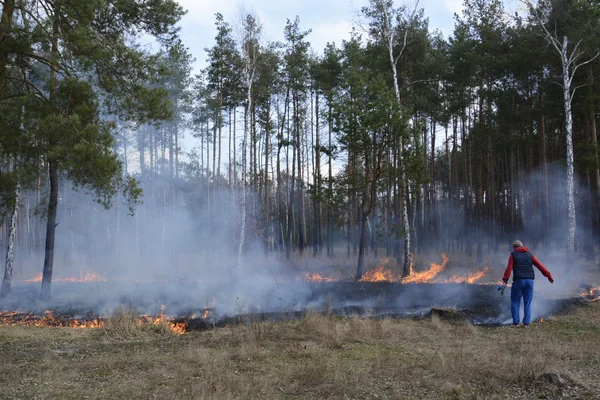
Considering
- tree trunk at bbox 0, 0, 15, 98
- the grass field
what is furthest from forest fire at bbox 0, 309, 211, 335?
tree trunk at bbox 0, 0, 15, 98

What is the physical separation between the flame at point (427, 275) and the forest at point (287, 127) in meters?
0.51

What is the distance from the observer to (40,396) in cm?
527

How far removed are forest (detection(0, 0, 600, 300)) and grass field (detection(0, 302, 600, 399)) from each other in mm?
5630

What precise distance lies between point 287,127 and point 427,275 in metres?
15.7

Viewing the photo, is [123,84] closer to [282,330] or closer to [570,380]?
[282,330]

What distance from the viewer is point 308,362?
22.7ft

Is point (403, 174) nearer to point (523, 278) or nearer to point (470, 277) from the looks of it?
point (470, 277)

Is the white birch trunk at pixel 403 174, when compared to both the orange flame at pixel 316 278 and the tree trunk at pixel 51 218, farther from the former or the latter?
the tree trunk at pixel 51 218

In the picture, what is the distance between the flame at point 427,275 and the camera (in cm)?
2147

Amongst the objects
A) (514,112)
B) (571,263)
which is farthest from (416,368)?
(514,112)

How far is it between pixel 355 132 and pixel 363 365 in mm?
15663

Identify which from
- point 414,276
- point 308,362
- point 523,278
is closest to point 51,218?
point 308,362

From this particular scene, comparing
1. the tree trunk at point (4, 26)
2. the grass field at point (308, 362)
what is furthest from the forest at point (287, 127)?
the grass field at point (308, 362)

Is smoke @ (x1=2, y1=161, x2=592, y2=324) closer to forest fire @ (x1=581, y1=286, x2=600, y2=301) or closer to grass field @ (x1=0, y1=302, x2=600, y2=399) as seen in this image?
forest fire @ (x1=581, y1=286, x2=600, y2=301)
